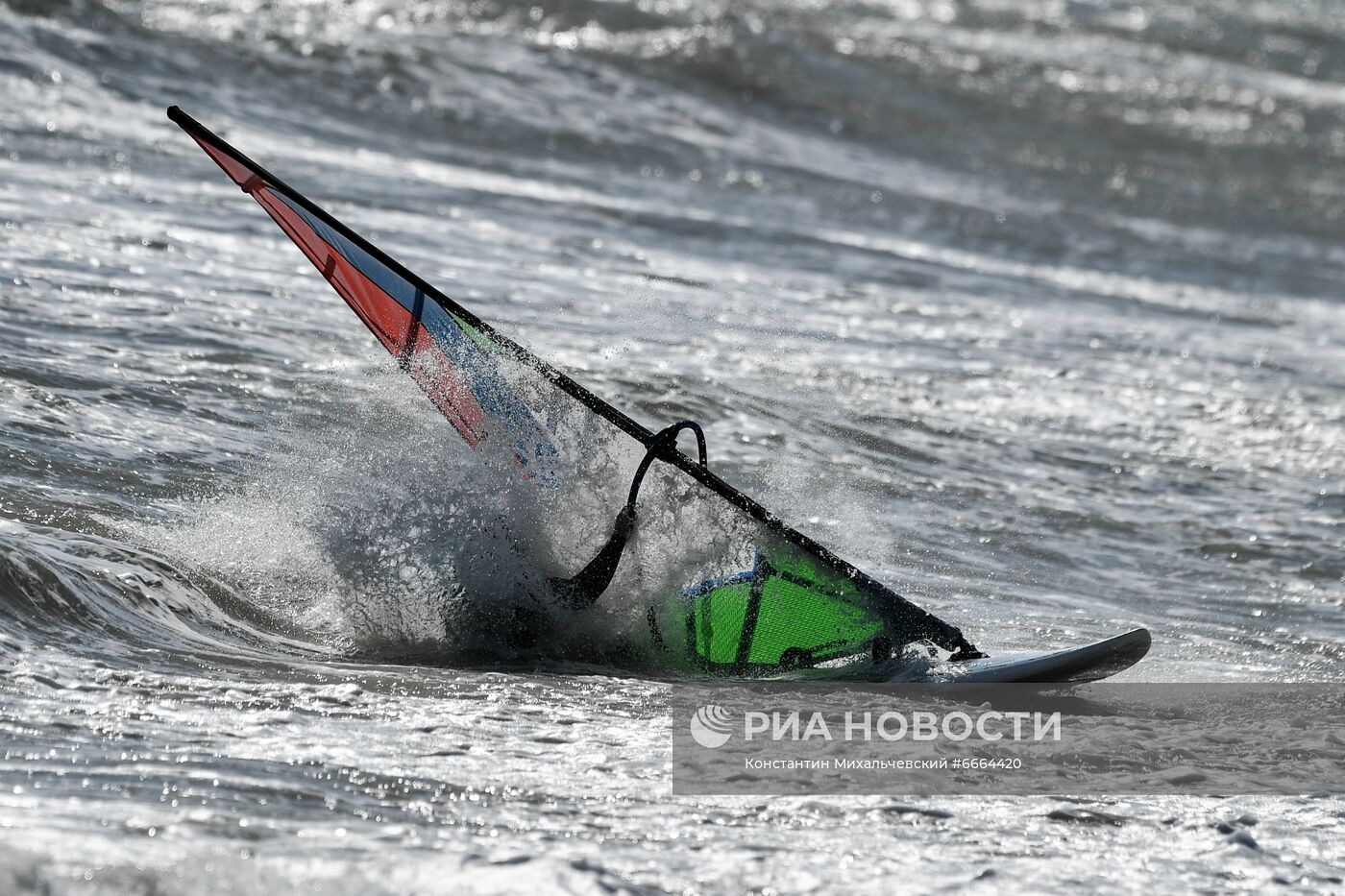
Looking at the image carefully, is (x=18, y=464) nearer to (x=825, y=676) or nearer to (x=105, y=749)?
(x=105, y=749)

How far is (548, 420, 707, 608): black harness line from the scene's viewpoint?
492cm

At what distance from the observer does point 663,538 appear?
5035mm

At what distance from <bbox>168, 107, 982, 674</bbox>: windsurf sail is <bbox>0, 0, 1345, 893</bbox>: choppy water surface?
29 cm

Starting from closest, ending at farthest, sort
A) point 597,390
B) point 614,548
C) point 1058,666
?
point 1058,666, point 614,548, point 597,390

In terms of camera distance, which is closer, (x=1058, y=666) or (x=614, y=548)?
(x=1058, y=666)

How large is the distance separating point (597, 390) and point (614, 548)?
3.33 m

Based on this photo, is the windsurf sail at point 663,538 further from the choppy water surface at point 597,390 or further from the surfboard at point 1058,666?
the choppy water surface at point 597,390

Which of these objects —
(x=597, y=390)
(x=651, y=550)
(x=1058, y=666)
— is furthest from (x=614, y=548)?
(x=597, y=390)

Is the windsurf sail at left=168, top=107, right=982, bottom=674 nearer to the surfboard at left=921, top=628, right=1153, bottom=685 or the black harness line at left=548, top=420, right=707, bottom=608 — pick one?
the black harness line at left=548, top=420, right=707, bottom=608

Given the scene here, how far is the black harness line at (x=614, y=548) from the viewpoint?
4.92 m

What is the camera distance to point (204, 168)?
1156cm

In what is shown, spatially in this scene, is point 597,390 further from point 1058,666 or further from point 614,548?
point 1058,666

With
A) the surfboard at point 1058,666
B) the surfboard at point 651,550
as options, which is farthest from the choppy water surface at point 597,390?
the surfboard at point 1058,666

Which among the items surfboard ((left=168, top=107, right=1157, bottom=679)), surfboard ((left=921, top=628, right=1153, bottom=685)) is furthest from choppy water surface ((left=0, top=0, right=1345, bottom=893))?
surfboard ((left=921, top=628, right=1153, bottom=685))
